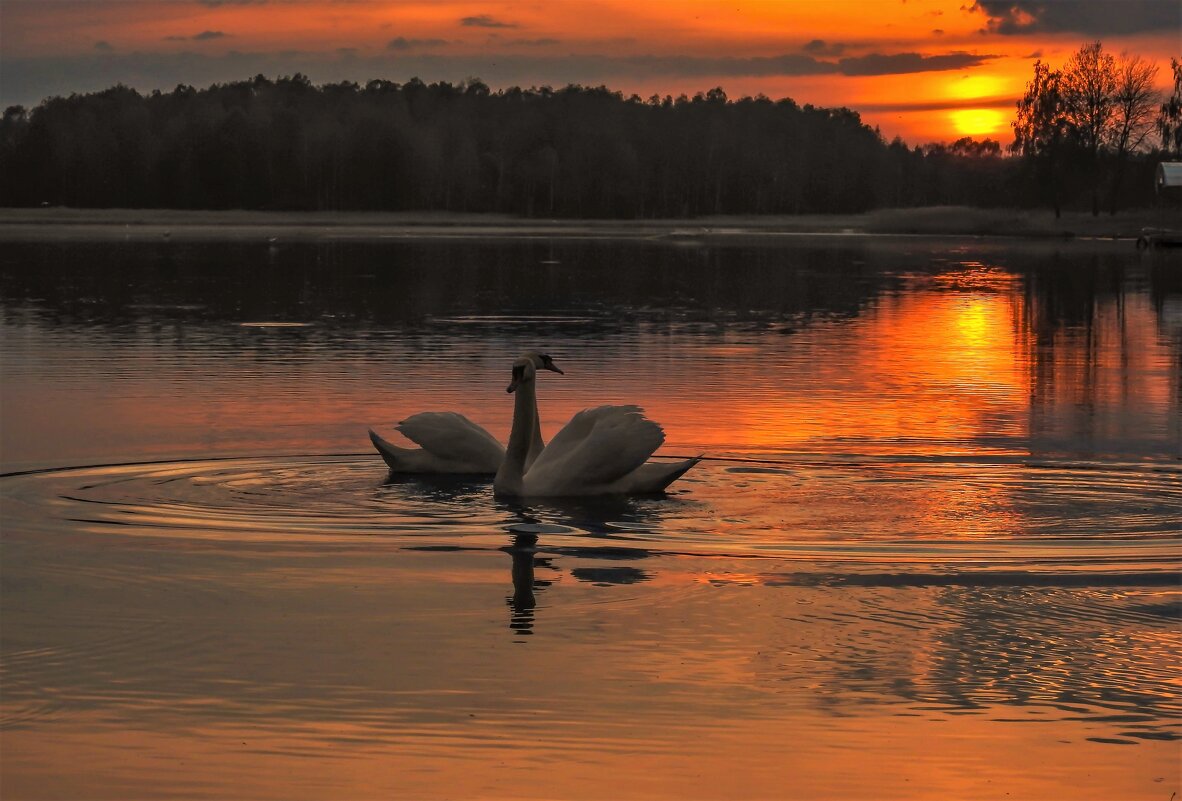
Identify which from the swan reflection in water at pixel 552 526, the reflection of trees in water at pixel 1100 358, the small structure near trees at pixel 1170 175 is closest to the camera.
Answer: the swan reflection in water at pixel 552 526

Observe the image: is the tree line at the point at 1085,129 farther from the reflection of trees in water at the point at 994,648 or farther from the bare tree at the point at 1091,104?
the reflection of trees in water at the point at 994,648

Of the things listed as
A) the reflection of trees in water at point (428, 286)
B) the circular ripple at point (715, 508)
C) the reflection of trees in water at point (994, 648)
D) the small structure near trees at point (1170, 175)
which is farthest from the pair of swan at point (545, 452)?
the small structure near trees at point (1170, 175)

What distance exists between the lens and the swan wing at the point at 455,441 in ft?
43.5

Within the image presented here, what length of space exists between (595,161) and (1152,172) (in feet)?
217

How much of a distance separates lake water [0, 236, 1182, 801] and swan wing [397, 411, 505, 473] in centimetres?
22

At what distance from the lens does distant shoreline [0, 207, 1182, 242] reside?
91875mm

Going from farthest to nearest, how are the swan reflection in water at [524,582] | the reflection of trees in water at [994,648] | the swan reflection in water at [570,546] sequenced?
1. the swan reflection in water at [570,546]
2. the swan reflection in water at [524,582]
3. the reflection of trees in water at [994,648]

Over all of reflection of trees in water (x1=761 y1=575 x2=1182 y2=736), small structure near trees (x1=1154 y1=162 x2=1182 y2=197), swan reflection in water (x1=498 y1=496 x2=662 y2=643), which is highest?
small structure near trees (x1=1154 y1=162 x2=1182 y2=197)

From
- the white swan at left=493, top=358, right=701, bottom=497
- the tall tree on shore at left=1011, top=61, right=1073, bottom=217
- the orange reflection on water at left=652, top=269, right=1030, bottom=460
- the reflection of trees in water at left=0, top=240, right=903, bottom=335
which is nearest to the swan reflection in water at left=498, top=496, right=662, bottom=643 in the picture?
the white swan at left=493, top=358, right=701, bottom=497

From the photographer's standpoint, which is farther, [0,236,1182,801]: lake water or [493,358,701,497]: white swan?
[493,358,701,497]: white swan

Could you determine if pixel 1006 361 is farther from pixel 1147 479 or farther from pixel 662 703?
pixel 662 703

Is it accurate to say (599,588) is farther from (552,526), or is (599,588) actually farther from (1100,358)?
(1100,358)

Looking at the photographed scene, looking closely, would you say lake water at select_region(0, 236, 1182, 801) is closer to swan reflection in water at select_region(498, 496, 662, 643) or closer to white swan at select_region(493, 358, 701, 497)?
swan reflection in water at select_region(498, 496, 662, 643)

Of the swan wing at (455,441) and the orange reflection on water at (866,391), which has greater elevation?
the swan wing at (455,441)
